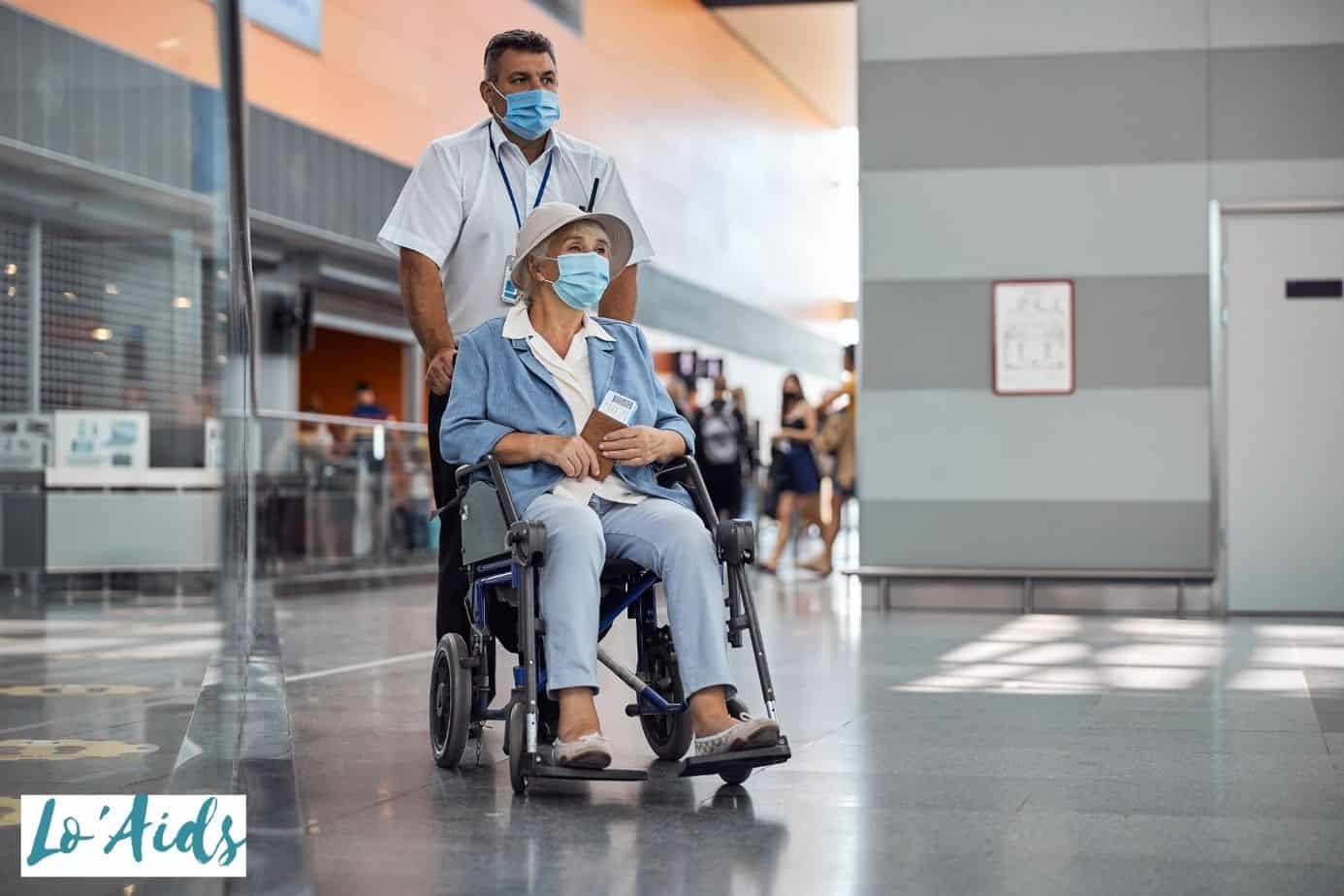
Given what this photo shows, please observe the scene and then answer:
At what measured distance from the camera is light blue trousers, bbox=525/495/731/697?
3295mm

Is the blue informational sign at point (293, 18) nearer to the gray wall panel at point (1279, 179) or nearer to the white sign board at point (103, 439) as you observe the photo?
the white sign board at point (103, 439)

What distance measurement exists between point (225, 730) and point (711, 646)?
1.41 metres

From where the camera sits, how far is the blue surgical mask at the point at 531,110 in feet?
13.3

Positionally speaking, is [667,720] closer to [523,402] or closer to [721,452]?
[523,402]

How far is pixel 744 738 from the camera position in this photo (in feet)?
10.7

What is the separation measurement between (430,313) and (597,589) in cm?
95

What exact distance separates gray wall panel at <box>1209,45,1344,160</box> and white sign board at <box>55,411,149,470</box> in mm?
5325

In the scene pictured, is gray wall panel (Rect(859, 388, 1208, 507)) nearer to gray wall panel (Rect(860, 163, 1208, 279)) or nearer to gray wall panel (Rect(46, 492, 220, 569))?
gray wall panel (Rect(860, 163, 1208, 279))

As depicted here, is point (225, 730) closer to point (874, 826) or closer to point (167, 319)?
point (874, 826)

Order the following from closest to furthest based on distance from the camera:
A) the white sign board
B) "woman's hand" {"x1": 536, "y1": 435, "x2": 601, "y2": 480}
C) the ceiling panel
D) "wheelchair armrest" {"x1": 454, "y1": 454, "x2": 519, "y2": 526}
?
"wheelchair armrest" {"x1": 454, "y1": 454, "x2": 519, "y2": 526} → "woman's hand" {"x1": 536, "y1": 435, "x2": 601, "y2": 480} → the white sign board → the ceiling panel

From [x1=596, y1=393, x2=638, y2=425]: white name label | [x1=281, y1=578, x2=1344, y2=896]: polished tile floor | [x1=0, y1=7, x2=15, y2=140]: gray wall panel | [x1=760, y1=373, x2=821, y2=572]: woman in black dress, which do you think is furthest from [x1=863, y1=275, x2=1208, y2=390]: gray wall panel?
[x1=0, y1=7, x2=15, y2=140]: gray wall panel
